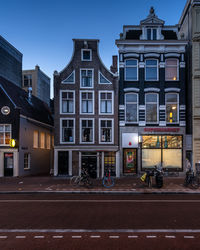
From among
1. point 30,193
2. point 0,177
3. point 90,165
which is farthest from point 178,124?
point 0,177

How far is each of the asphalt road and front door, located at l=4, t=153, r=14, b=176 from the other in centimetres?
1192

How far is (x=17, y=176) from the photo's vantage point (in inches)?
900

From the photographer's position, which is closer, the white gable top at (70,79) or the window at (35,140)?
the white gable top at (70,79)

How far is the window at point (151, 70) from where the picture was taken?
22875 mm

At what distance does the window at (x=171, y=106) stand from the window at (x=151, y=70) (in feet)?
7.37

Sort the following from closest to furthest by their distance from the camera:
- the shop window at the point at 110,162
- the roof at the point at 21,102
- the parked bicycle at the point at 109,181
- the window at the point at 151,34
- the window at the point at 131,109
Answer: the parked bicycle at the point at 109,181 < the shop window at the point at 110,162 < the window at the point at 131,109 < the window at the point at 151,34 < the roof at the point at 21,102

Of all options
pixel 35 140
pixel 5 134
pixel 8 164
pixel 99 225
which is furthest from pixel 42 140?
pixel 99 225

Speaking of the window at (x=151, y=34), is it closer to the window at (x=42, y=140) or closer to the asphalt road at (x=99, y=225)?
the asphalt road at (x=99, y=225)

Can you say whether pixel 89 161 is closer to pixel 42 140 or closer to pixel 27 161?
pixel 27 161

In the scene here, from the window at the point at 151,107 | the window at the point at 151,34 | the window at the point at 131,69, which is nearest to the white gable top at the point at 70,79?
the window at the point at 131,69

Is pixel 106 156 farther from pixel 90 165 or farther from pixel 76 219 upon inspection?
pixel 76 219

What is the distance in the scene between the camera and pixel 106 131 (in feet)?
74.0

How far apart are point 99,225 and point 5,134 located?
18.2m

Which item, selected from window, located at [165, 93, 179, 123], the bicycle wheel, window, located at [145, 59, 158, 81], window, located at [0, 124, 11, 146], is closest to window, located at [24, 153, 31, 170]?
window, located at [0, 124, 11, 146]
